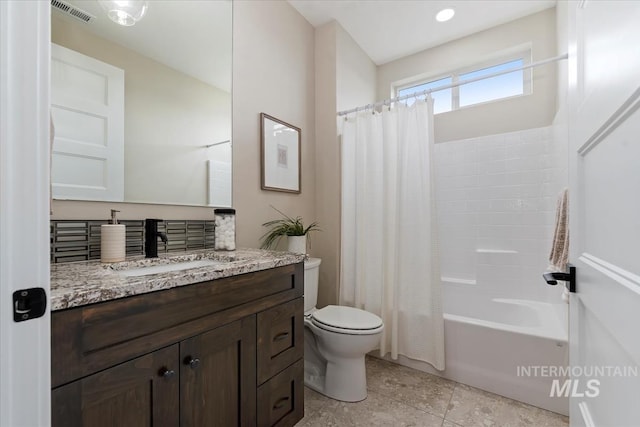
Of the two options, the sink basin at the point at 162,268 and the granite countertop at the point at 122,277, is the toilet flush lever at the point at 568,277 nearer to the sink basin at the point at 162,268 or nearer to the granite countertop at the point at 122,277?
the granite countertop at the point at 122,277

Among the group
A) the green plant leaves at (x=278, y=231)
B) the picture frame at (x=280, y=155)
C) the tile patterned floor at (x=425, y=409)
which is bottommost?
the tile patterned floor at (x=425, y=409)

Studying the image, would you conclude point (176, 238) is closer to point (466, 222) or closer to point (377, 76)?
point (466, 222)

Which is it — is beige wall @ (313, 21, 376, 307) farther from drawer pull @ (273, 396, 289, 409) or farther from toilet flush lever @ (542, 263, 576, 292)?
toilet flush lever @ (542, 263, 576, 292)

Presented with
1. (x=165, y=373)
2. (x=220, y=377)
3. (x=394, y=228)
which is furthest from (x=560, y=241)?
(x=165, y=373)

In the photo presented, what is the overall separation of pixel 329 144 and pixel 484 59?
1.64 m

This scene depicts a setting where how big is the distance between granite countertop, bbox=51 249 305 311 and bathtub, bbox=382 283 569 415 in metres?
1.30

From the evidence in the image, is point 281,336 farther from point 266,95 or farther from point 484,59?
point 484,59

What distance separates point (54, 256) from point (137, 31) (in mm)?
1078

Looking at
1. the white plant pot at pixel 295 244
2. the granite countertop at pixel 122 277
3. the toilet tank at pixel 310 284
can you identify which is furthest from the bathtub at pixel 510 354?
the granite countertop at pixel 122 277

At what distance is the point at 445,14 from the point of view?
7.54 ft

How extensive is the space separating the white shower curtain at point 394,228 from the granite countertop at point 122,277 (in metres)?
0.96

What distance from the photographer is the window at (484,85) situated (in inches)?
98.0

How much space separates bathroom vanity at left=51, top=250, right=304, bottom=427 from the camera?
0.72 m

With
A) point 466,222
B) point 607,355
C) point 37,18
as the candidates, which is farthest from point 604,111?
point 466,222
